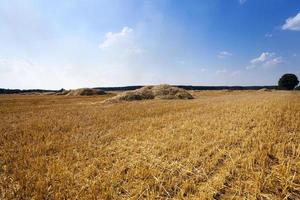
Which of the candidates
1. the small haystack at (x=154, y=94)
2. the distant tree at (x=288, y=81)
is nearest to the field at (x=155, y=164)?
the small haystack at (x=154, y=94)

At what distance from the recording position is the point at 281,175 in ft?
13.0

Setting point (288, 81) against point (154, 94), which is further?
point (288, 81)

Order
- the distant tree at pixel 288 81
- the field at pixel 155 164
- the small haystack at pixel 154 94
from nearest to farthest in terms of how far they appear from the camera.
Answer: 1. the field at pixel 155 164
2. the small haystack at pixel 154 94
3. the distant tree at pixel 288 81

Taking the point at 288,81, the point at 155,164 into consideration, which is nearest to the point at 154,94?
the point at 155,164

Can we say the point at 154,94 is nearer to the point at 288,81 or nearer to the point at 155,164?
the point at 155,164

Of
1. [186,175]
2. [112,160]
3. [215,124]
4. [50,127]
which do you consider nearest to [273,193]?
[186,175]

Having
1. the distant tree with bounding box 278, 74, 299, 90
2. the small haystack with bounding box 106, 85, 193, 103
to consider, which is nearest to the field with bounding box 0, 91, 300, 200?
the small haystack with bounding box 106, 85, 193, 103

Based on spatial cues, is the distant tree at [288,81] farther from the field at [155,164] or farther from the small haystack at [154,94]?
the field at [155,164]

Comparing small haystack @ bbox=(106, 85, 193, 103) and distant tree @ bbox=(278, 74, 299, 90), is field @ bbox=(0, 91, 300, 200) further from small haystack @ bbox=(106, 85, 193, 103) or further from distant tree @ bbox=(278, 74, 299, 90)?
distant tree @ bbox=(278, 74, 299, 90)

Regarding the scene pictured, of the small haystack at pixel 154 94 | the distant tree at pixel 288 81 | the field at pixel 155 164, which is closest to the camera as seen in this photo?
the field at pixel 155 164

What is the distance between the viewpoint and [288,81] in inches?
3472

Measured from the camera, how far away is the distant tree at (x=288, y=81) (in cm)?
8725

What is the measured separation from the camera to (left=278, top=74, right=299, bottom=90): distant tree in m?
87.2

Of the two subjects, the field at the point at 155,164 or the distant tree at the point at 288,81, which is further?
the distant tree at the point at 288,81
